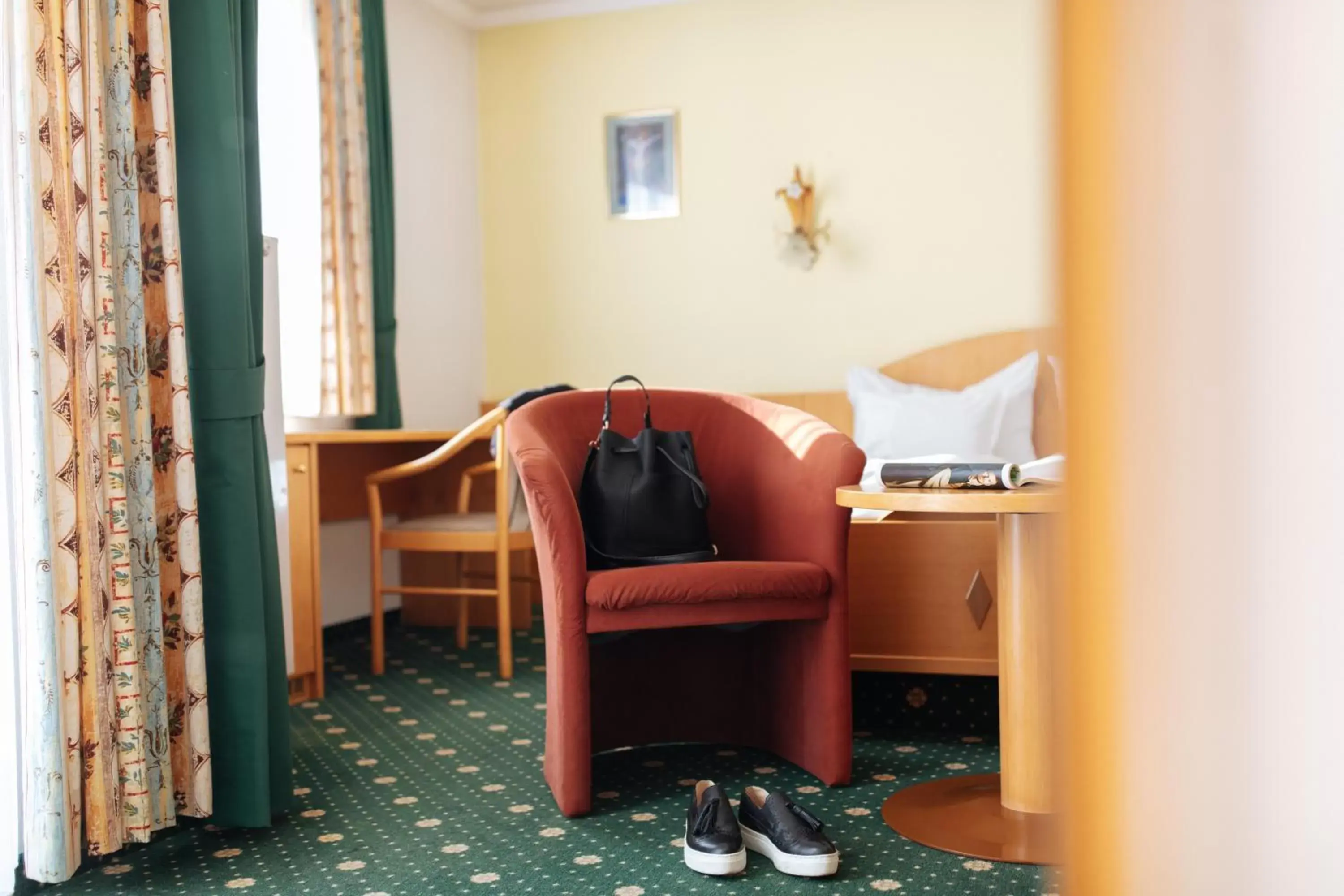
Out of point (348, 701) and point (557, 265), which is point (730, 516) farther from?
point (557, 265)

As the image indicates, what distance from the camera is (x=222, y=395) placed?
2.16 metres

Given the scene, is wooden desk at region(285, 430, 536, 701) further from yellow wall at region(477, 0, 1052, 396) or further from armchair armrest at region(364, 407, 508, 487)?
yellow wall at region(477, 0, 1052, 396)

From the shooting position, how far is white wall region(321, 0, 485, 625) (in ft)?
14.9

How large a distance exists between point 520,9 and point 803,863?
399 cm

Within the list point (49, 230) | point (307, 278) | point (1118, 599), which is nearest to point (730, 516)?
point (49, 230)

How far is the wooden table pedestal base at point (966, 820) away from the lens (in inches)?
79.2

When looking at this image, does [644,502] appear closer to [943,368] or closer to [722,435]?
[722,435]

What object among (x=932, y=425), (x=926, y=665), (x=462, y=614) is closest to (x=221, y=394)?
(x=926, y=665)

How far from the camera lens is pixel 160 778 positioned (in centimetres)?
207

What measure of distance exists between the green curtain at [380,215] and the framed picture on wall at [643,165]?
0.90 metres

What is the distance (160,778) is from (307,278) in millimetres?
2423

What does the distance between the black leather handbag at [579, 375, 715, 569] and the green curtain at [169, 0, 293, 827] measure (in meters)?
0.66

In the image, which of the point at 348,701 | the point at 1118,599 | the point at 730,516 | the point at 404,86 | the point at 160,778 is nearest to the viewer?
the point at 1118,599

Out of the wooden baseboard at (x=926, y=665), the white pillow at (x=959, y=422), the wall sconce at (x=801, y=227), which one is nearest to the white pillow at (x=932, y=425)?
the white pillow at (x=959, y=422)
